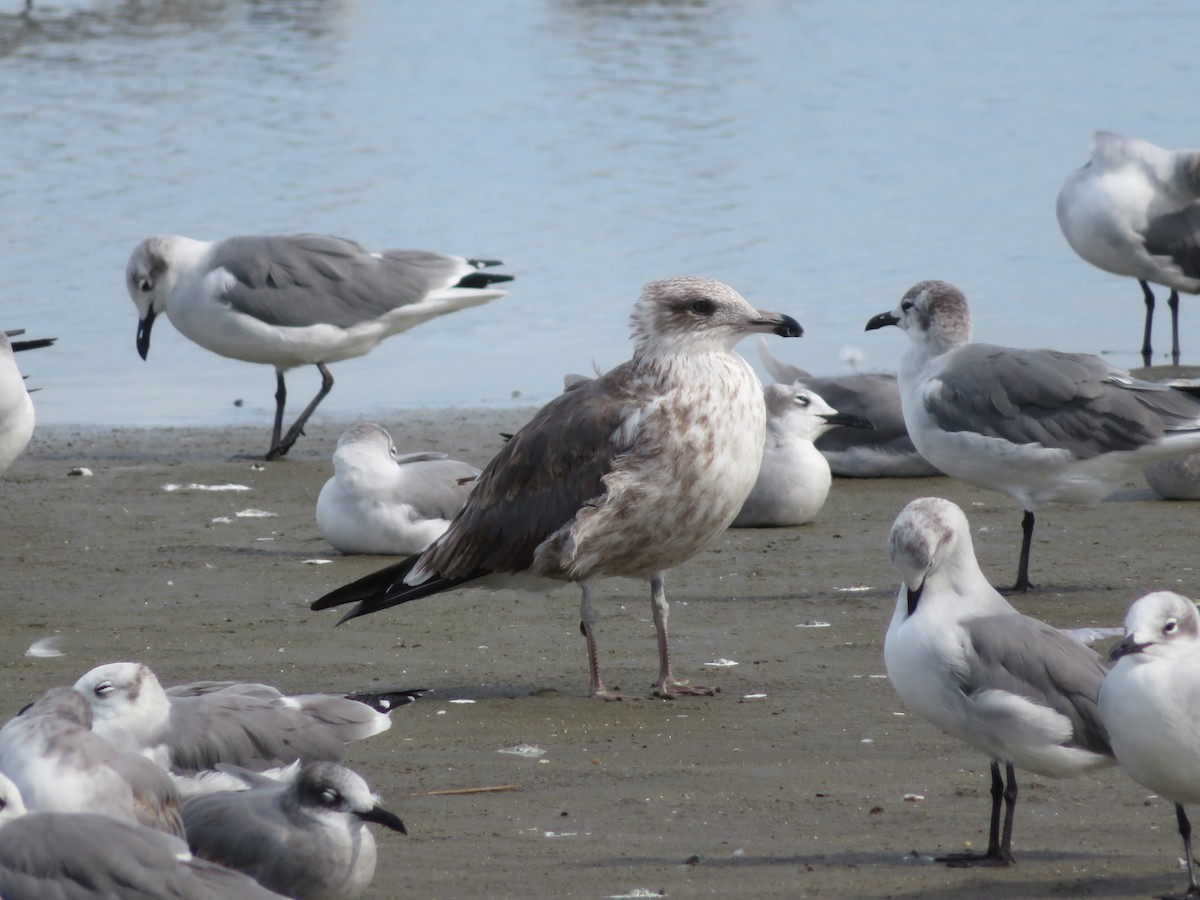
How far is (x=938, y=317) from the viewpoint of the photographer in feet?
27.2

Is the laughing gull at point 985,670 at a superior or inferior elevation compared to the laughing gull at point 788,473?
superior

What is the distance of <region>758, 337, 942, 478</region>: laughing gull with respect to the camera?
405 inches

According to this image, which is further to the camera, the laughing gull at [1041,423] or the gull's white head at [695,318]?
the laughing gull at [1041,423]

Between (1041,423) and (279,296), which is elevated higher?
(1041,423)

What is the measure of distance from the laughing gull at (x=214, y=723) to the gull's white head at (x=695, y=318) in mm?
1859

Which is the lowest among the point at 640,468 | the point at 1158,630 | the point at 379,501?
the point at 379,501

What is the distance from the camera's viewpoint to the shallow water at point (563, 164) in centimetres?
1425

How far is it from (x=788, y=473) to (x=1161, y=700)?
4828 millimetres

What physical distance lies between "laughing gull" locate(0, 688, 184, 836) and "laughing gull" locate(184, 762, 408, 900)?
0.19 meters

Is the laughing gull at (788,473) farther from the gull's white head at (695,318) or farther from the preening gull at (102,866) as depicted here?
the preening gull at (102,866)

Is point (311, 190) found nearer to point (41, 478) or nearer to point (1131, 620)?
point (41, 478)

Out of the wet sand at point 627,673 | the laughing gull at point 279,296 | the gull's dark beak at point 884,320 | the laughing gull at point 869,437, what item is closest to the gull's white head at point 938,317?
the gull's dark beak at point 884,320

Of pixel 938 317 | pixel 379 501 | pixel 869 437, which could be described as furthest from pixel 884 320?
pixel 379 501

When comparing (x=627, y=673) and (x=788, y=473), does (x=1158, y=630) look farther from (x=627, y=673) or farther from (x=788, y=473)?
(x=788, y=473)
